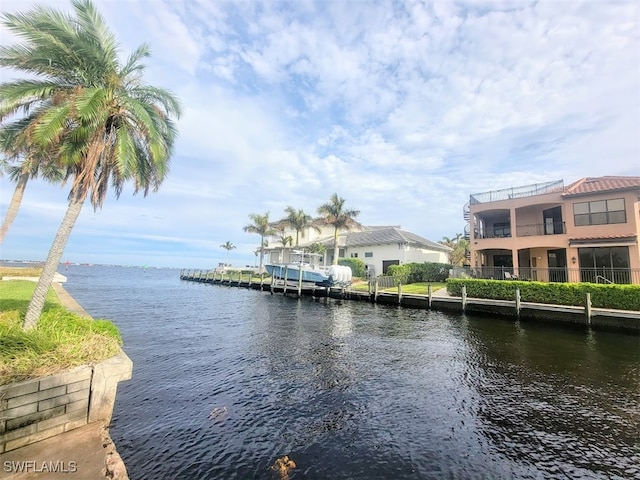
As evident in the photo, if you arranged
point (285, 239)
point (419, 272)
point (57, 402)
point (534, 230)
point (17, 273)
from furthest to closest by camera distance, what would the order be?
1. point (285, 239)
2. point (419, 272)
3. point (17, 273)
4. point (534, 230)
5. point (57, 402)

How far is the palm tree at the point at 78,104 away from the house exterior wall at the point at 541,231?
25246 mm

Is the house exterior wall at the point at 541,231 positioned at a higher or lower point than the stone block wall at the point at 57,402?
higher

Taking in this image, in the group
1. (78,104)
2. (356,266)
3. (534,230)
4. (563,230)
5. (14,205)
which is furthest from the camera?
(356,266)

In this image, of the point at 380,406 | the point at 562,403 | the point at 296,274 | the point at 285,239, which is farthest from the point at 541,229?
the point at 285,239

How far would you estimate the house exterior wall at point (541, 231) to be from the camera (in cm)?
2038

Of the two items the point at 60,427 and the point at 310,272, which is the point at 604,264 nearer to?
the point at 310,272

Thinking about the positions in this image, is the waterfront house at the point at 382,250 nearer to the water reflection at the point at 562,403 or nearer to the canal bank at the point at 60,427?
the water reflection at the point at 562,403

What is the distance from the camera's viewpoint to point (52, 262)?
7.39 m

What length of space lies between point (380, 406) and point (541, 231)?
25.8m

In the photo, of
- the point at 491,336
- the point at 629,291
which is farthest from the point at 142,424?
the point at 629,291

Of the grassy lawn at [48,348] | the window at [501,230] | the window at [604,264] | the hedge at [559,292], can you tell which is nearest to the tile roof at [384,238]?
the window at [501,230]

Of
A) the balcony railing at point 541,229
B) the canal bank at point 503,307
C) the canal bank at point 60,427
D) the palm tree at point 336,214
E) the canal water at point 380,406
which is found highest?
the palm tree at point 336,214

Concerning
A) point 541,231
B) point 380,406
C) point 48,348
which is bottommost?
point 380,406

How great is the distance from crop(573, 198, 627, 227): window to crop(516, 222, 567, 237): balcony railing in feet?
3.99
